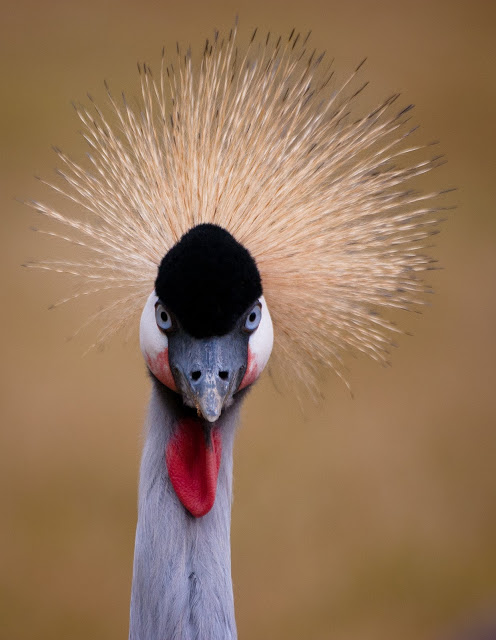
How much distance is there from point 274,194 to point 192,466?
1.32ft

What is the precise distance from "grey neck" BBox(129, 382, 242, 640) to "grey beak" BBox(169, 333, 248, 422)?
10 centimetres

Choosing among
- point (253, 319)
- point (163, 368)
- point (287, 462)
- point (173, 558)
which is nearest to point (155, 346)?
point (163, 368)

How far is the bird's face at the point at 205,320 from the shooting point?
1.09 metres

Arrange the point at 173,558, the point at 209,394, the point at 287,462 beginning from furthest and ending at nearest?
the point at 287,462 < the point at 173,558 < the point at 209,394

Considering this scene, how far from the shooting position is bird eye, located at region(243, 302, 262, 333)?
115cm

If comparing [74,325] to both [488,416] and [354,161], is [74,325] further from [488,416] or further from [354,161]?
[354,161]

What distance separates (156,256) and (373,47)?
10.9ft

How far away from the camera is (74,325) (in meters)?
3.17

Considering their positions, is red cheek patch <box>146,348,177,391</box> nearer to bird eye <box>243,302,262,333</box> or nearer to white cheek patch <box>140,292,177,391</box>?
white cheek patch <box>140,292,177,391</box>

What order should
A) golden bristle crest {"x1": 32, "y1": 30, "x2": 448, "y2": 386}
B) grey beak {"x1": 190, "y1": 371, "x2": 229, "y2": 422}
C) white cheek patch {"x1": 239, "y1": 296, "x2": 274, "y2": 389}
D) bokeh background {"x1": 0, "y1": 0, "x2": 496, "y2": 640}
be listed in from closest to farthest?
grey beak {"x1": 190, "y1": 371, "x2": 229, "y2": 422} < white cheek patch {"x1": 239, "y1": 296, "x2": 274, "y2": 389} < golden bristle crest {"x1": 32, "y1": 30, "x2": 448, "y2": 386} < bokeh background {"x1": 0, "y1": 0, "x2": 496, "y2": 640}

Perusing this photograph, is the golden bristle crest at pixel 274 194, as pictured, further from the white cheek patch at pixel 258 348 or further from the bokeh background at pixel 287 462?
the bokeh background at pixel 287 462

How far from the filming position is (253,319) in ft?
3.80

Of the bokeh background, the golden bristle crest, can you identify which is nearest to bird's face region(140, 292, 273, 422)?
the golden bristle crest

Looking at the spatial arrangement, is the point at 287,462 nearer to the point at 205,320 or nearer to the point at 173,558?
the point at 173,558
